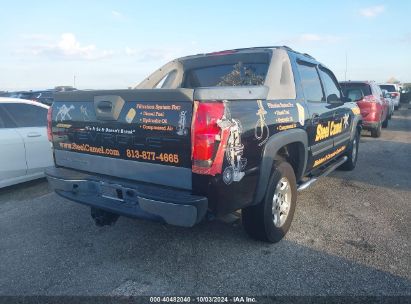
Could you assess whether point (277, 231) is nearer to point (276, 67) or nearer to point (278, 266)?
point (278, 266)

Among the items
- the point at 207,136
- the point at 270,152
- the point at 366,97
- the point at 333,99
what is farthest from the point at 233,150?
the point at 366,97

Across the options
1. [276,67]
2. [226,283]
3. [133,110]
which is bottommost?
[226,283]

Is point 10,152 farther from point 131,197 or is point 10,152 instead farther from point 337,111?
point 337,111

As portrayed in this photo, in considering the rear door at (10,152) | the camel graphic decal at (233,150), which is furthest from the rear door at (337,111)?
the rear door at (10,152)

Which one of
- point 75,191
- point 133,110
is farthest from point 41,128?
point 133,110

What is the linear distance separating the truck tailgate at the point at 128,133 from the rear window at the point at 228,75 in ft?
5.26

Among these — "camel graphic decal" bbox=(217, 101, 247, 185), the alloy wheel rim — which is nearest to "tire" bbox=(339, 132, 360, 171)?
the alloy wheel rim

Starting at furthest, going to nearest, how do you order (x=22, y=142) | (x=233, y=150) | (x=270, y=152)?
(x=22, y=142), (x=270, y=152), (x=233, y=150)

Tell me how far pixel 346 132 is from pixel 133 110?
4.18 meters

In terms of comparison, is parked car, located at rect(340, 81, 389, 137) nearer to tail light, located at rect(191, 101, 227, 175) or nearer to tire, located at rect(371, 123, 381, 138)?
tire, located at rect(371, 123, 381, 138)

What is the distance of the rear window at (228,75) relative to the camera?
169 inches

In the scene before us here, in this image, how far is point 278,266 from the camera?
318 cm

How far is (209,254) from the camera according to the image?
3428 mm

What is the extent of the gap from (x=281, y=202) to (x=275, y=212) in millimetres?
165
